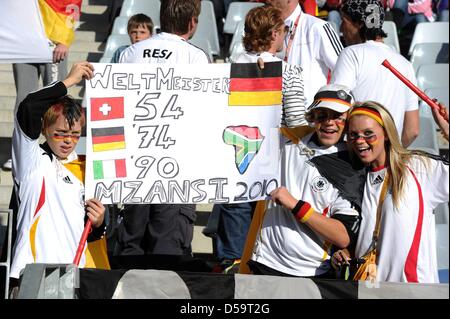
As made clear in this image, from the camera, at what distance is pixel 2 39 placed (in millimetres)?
6172

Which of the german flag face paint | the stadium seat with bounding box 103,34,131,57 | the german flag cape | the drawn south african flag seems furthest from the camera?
the stadium seat with bounding box 103,34,131,57

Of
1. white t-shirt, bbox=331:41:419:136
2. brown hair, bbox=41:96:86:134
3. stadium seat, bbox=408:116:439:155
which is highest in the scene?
white t-shirt, bbox=331:41:419:136

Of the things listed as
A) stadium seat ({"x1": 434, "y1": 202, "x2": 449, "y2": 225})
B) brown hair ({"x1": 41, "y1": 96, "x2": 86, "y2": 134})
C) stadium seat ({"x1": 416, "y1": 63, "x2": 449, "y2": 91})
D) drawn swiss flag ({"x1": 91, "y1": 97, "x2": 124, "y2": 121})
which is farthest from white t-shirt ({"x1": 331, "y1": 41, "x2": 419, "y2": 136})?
stadium seat ({"x1": 416, "y1": 63, "x2": 449, "y2": 91})

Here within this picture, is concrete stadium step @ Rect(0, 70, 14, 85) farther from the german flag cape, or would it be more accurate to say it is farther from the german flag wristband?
the german flag wristband

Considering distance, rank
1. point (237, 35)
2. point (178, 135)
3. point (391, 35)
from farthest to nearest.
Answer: point (391, 35)
point (237, 35)
point (178, 135)

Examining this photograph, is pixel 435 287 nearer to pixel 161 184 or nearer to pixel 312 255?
pixel 312 255

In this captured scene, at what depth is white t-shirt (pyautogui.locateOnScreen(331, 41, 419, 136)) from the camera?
5.98 metres

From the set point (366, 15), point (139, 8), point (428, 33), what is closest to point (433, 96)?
point (428, 33)

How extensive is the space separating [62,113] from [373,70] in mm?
1881

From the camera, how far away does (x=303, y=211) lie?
16.1 feet

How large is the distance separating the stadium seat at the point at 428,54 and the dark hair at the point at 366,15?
360 centimetres

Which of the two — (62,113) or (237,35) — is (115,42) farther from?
(62,113)

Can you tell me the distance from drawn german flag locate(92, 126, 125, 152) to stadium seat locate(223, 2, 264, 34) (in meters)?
4.81

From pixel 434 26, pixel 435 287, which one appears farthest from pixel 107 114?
pixel 434 26
